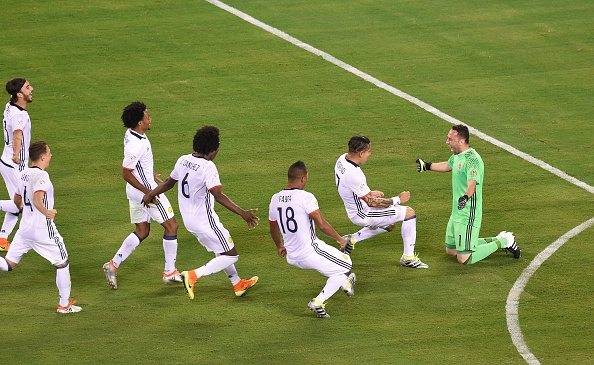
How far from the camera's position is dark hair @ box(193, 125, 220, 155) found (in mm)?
15562

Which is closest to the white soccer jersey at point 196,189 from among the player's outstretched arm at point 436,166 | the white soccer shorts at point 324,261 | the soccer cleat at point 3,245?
the white soccer shorts at point 324,261

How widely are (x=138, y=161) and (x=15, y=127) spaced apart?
2.21m

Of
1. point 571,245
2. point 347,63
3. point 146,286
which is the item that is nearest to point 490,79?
point 347,63

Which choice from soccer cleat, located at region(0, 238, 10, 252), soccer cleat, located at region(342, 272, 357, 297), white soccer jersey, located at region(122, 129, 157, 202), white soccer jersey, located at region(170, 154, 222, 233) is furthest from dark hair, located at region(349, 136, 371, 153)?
soccer cleat, located at region(0, 238, 10, 252)

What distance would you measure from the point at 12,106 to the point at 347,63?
10.4m

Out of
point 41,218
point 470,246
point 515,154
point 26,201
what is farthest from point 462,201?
point 26,201

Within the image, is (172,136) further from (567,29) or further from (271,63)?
(567,29)

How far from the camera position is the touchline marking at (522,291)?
14.6 metres

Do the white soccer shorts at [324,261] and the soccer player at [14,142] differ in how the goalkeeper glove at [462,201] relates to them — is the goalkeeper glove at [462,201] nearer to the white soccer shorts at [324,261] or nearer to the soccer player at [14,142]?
the white soccer shorts at [324,261]

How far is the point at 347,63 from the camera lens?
26.4m

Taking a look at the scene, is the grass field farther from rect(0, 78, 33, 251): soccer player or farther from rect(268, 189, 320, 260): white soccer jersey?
rect(268, 189, 320, 260): white soccer jersey

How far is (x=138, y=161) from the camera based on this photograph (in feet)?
53.4

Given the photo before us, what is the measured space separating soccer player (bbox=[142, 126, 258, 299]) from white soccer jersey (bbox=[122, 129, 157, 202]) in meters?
0.38

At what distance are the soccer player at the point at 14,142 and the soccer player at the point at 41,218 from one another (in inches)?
73.2
